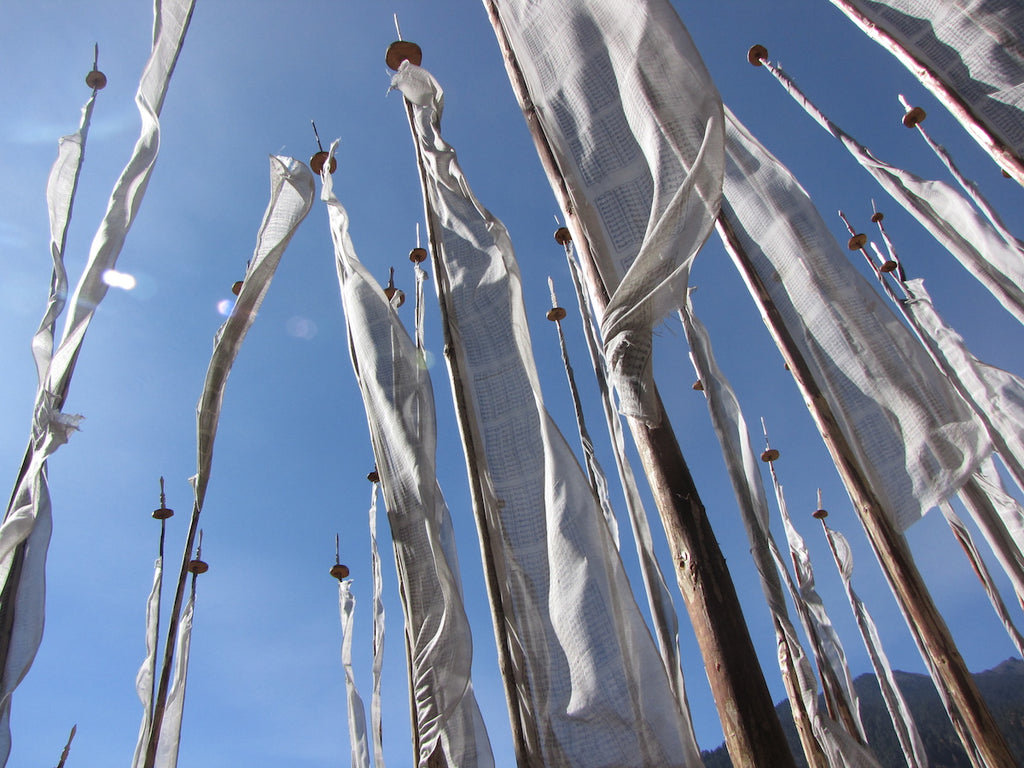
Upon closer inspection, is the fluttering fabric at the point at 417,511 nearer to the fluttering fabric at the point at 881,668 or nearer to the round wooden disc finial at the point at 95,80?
the round wooden disc finial at the point at 95,80

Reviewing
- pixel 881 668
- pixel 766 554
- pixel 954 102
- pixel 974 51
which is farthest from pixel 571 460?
pixel 881 668

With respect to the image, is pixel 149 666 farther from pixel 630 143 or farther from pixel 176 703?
pixel 630 143

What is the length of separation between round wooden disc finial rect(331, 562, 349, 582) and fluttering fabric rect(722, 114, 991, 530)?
354 cm

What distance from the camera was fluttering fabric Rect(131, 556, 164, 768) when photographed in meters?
3.32

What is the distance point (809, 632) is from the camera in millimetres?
2613

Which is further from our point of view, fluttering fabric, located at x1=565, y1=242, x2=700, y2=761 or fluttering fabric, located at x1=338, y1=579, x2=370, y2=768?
fluttering fabric, located at x1=338, y1=579, x2=370, y2=768

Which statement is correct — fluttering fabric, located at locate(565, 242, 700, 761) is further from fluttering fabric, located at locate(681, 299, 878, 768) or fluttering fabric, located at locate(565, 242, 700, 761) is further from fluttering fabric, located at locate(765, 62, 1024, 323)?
fluttering fabric, located at locate(765, 62, 1024, 323)

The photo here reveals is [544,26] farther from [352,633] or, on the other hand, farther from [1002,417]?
[352,633]

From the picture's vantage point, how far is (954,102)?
2408 millimetres

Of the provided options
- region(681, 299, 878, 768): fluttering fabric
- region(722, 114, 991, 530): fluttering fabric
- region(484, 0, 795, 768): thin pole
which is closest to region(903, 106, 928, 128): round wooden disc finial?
region(722, 114, 991, 530): fluttering fabric

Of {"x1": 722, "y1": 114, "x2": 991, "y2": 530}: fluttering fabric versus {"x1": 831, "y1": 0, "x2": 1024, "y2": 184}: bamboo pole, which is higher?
{"x1": 831, "y1": 0, "x2": 1024, "y2": 184}: bamboo pole

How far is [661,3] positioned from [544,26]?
452mm

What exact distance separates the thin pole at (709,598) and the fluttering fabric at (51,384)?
1660 mm

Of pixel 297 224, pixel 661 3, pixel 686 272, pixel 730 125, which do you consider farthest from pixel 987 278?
pixel 297 224
